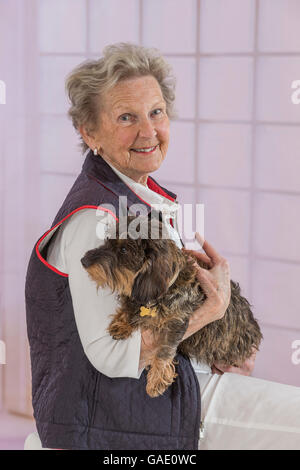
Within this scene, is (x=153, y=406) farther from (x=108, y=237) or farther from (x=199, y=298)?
(x=108, y=237)

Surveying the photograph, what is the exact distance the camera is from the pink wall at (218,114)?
284cm

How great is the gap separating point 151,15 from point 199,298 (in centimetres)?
169

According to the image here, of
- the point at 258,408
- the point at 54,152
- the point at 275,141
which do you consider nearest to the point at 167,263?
the point at 258,408

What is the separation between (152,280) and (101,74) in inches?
28.5

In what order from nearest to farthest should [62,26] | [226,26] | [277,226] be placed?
[226,26]
[277,226]
[62,26]

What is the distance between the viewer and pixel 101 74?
2039 millimetres

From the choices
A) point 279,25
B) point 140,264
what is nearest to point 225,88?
point 279,25

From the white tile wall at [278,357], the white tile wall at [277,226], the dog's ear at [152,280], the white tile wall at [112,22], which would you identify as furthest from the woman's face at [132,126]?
the white tile wall at [278,357]

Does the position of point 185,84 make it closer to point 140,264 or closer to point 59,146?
point 59,146

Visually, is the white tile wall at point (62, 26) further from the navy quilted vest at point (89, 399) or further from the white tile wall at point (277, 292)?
the navy quilted vest at point (89, 399)

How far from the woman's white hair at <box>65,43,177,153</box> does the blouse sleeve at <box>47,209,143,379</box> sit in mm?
451

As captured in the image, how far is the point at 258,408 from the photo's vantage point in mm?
1963

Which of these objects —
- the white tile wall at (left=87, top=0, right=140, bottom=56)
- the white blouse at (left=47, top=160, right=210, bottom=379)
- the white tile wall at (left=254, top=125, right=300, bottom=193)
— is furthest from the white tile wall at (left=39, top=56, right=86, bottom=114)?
the white blouse at (left=47, top=160, right=210, bottom=379)

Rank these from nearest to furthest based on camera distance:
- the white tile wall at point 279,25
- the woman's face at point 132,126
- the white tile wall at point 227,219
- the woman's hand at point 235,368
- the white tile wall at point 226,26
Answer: the woman's face at point 132,126 < the woman's hand at point 235,368 < the white tile wall at point 279,25 < the white tile wall at point 226,26 < the white tile wall at point 227,219
